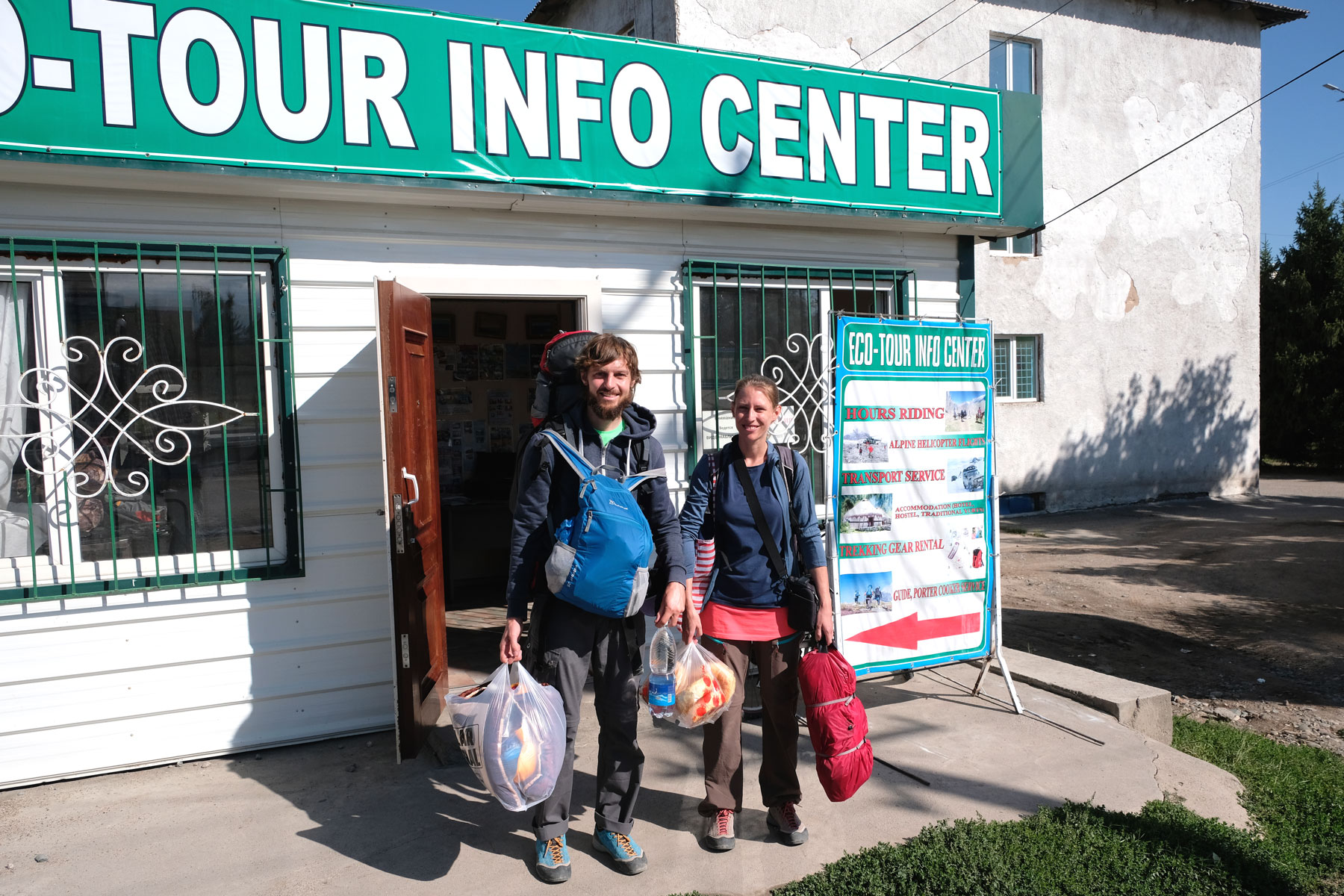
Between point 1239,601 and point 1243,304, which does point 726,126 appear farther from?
point 1243,304

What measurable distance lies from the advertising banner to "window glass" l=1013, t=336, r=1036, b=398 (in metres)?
9.47

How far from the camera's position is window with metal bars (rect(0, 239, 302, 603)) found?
3.99 meters

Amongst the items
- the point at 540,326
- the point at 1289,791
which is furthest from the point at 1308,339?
the point at 1289,791

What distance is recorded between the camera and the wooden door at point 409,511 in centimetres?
396

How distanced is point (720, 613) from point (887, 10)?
10974 millimetres

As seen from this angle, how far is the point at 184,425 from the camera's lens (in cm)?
423

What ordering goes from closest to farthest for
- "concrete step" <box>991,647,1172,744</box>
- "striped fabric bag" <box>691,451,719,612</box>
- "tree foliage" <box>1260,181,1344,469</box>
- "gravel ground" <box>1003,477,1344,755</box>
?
"striped fabric bag" <box>691,451,719,612</box> → "concrete step" <box>991,647,1172,744</box> → "gravel ground" <box>1003,477,1344,755</box> → "tree foliage" <box>1260,181,1344,469</box>

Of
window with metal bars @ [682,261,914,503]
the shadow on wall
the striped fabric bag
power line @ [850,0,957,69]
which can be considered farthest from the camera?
the shadow on wall

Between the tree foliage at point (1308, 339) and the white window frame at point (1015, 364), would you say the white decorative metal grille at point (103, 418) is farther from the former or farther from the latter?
the tree foliage at point (1308, 339)

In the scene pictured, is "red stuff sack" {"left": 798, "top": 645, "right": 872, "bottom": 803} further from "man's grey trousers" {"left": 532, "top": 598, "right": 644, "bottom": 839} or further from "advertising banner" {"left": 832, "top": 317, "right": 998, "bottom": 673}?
"advertising banner" {"left": 832, "top": 317, "right": 998, "bottom": 673}

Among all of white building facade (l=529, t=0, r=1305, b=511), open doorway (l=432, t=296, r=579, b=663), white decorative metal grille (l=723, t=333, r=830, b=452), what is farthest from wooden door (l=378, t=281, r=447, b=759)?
white building facade (l=529, t=0, r=1305, b=511)

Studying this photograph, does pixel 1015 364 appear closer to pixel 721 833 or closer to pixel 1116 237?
pixel 1116 237

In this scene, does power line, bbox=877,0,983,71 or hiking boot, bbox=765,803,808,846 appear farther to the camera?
power line, bbox=877,0,983,71

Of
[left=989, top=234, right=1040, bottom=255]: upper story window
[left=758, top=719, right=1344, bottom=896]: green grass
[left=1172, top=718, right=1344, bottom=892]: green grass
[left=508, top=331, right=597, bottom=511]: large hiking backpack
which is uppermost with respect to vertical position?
[left=989, top=234, right=1040, bottom=255]: upper story window
